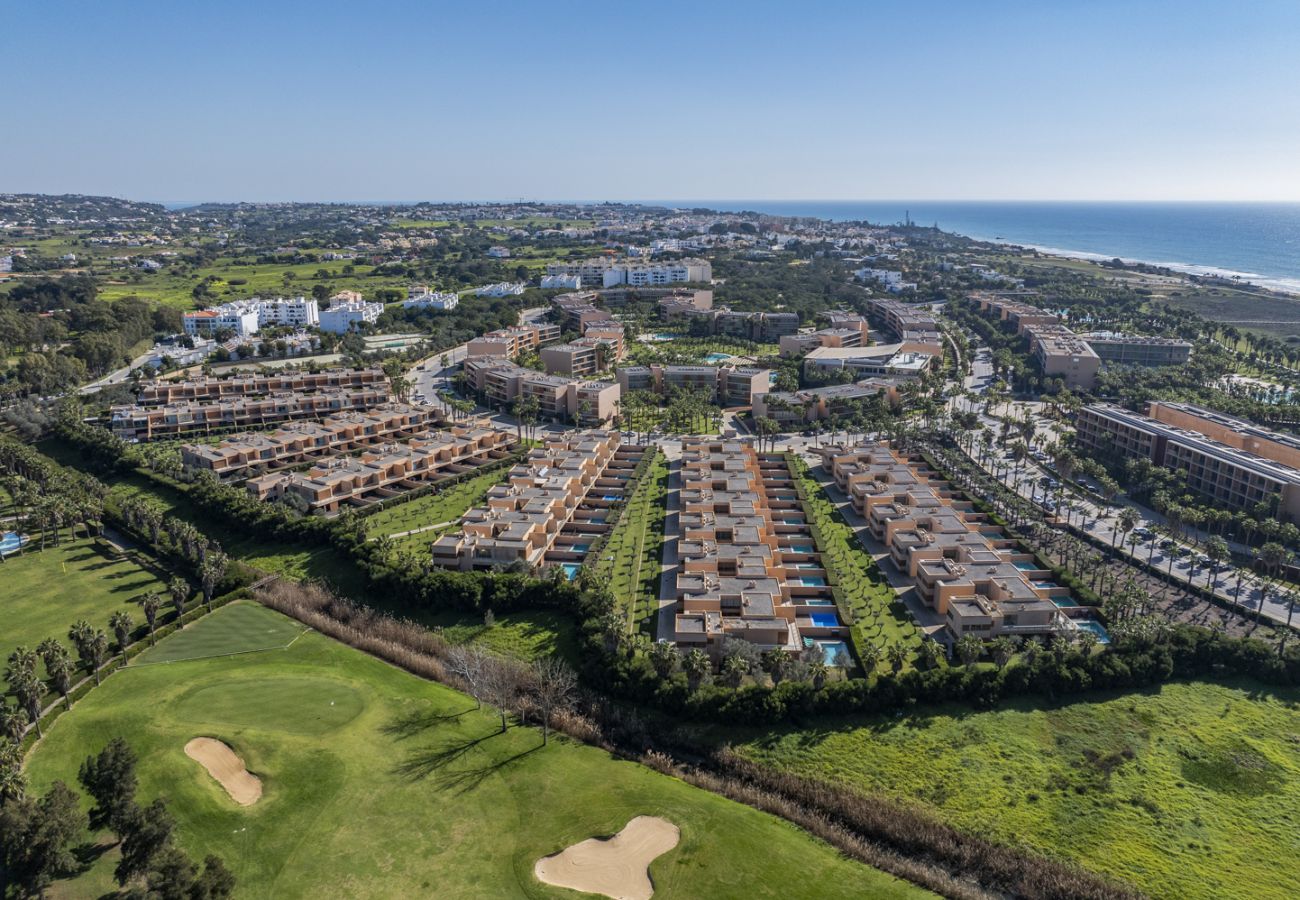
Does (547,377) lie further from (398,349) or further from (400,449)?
(398,349)

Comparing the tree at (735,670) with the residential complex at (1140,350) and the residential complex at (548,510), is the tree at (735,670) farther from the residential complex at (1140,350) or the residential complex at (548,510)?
the residential complex at (1140,350)

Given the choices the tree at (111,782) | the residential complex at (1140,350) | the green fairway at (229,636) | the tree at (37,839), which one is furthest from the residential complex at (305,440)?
the residential complex at (1140,350)

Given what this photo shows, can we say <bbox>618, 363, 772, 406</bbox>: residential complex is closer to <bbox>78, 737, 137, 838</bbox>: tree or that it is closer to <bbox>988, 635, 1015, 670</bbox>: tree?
<bbox>988, 635, 1015, 670</bbox>: tree

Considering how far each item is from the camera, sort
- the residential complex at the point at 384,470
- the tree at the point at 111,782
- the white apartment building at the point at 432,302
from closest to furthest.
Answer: the tree at the point at 111,782, the residential complex at the point at 384,470, the white apartment building at the point at 432,302

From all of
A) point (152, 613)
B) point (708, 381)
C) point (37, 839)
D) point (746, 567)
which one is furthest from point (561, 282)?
point (37, 839)

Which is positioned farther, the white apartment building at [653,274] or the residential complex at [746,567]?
the white apartment building at [653,274]

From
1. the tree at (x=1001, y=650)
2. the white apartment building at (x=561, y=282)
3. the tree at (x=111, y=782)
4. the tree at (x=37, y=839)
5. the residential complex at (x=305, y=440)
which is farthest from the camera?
the white apartment building at (x=561, y=282)

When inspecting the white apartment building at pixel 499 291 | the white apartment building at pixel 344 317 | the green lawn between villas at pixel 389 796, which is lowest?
the green lawn between villas at pixel 389 796

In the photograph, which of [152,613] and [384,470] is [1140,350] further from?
[152,613]
